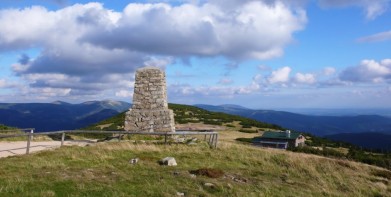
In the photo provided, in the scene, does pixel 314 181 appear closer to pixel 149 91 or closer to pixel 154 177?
pixel 154 177

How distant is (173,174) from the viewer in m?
14.9

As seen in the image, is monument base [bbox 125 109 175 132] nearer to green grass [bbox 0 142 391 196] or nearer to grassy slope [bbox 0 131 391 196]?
green grass [bbox 0 142 391 196]

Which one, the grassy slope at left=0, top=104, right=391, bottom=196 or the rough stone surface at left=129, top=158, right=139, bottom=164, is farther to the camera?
the rough stone surface at left=129, top=158, right=139, bottom=164

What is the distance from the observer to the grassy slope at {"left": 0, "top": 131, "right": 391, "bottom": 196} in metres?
12.3

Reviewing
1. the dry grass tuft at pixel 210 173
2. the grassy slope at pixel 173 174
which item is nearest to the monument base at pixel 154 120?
the grassy slope at pixel 173 174

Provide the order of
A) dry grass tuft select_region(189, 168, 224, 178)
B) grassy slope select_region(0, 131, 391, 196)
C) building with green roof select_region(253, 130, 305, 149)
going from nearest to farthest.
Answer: grassy slope select_region(0, 131, 391, 196) < dry grass tuft select_region(189, 168, 224, 178) < building with green roof select_region(253, 130, 305, 149)

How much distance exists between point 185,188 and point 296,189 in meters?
3.95

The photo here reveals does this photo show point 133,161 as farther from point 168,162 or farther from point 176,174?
point 176,174

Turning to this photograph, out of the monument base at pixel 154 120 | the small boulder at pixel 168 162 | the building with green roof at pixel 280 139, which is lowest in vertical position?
the building with green roof at pixel 280 139

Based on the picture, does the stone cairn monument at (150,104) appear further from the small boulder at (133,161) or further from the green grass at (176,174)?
the small boulder at (133,161)

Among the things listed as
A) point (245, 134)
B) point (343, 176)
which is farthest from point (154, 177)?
point (245, 134)

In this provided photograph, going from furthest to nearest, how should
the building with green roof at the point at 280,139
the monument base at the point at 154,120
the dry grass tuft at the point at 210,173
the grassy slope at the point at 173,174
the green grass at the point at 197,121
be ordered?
1. the green grass at the point at 197,121
2. the building with green roof at the point at 280,139
3. the monument base at the point at 154,120
4. the dry grass tuft at the point at 210,173
5. the grassy slope at the point at 173,174

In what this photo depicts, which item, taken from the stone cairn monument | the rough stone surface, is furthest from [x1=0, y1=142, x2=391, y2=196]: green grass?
the stone cairn monument

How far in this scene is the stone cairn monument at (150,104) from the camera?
27.4 metres
